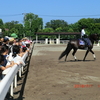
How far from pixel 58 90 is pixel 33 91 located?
2.33ft

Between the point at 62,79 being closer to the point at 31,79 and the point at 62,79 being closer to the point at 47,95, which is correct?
the point at 31,79

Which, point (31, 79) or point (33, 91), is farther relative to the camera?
point (31, 79)

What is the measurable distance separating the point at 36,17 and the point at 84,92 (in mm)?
135539

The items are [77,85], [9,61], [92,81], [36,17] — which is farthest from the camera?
[36,17]

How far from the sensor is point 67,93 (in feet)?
24.1

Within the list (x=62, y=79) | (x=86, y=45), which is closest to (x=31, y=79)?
(x=62, y=79)

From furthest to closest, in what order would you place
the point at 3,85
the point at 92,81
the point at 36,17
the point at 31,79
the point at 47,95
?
the point at 36,17 → the point at 31,79 → the point at 92,81 → the point at 47,95 → the point at 3,85

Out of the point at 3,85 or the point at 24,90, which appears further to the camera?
the point at 24,90

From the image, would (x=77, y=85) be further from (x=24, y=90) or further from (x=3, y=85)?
(x=3, y=85)

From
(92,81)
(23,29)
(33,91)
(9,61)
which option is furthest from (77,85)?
(23,29)

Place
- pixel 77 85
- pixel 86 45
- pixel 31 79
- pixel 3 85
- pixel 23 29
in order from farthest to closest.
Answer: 1. pixel 23 29
2. pixel 86 45
3. pixel 31 79
4. pixel 77 85
5. pixel 3 85

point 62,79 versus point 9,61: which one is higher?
point 9,61

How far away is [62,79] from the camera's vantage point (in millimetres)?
9711

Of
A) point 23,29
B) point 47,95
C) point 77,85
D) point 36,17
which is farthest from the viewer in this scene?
point 36,17
